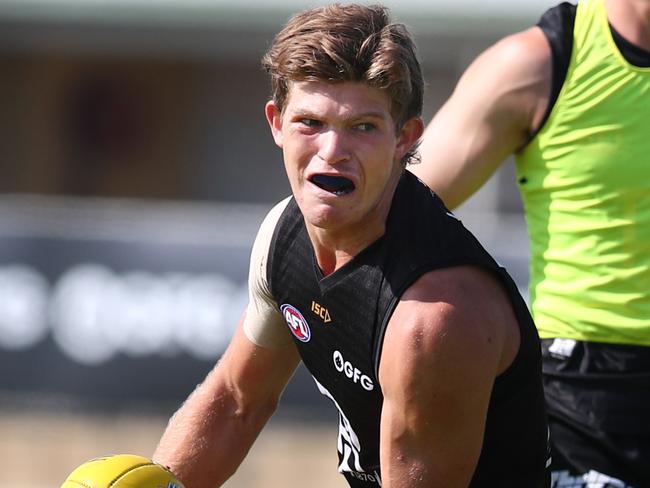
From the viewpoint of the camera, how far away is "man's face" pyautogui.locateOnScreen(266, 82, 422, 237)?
309 cm

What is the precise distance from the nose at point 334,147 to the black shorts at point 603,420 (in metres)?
1.10

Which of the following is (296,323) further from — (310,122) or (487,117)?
(487,117)

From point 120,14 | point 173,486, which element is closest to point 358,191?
point 173,486

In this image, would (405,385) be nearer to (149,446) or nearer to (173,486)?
(173,486)

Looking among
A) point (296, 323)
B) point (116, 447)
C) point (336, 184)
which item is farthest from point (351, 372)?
point (116, 447)

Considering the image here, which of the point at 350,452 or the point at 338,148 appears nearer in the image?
the point at 338,148

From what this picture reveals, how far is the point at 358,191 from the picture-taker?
123 inches

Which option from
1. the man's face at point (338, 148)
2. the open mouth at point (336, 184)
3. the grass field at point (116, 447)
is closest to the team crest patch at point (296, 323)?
the man's face at point (338, 148)

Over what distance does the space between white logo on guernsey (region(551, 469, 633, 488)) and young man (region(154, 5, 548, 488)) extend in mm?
357

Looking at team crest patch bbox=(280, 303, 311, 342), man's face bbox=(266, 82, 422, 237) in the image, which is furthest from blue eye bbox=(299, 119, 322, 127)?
team crest patch bbox=(280, 303, 311, 342)

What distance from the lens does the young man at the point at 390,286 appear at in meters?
3.08

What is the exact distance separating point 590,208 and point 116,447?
20.2ft

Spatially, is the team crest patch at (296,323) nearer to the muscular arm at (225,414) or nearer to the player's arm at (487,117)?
the muscular arm at (225,414)

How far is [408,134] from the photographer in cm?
326
